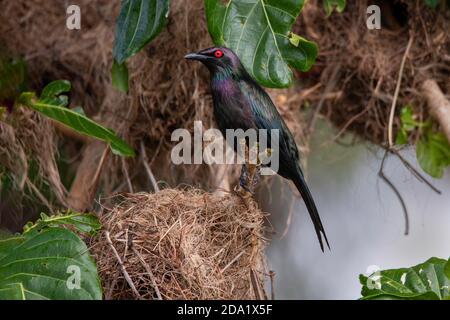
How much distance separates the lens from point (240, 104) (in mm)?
2971

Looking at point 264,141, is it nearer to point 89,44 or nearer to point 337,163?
point 89,44

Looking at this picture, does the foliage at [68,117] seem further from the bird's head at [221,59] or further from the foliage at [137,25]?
the bird's head at [221,59]

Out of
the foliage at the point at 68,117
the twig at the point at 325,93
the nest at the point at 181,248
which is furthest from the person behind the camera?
the twig at the point at 325,93

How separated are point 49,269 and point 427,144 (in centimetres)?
230

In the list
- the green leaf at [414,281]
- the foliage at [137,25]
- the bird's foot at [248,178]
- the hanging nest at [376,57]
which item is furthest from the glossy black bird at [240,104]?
the hanging nest at [376,57]

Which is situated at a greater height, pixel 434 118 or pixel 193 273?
pixel 434 118

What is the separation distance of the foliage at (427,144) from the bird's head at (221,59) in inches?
51.6

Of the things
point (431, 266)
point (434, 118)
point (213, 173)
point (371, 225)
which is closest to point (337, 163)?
point (371, 225)

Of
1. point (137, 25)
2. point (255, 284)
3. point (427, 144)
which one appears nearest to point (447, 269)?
point (255, 284)

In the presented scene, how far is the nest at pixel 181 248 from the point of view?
2.43m

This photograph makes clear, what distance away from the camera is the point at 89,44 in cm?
416

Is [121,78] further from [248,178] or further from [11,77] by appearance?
[248,178]
